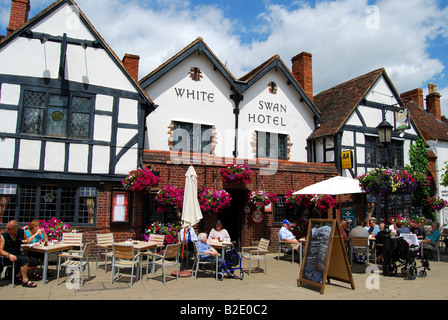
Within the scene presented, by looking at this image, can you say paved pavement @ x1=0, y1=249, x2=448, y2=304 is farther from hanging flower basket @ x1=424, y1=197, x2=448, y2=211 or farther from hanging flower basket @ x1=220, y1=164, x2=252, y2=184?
hanging flower basket @ x1=424, y1=197, x2=448, y2=211

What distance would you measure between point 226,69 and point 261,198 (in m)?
5.91

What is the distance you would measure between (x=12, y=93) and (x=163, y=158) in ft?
16.0

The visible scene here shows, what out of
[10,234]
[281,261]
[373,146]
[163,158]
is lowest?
[281,261]

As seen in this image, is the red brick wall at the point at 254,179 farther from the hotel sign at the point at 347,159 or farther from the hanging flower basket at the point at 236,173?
the hotel sign at the point at 347,159

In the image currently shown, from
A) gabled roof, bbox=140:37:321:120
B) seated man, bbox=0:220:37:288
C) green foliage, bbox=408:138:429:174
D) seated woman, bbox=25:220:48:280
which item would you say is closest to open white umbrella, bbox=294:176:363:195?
gabled roof, bbox=140:37:321:120

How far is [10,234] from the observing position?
7.28 metres

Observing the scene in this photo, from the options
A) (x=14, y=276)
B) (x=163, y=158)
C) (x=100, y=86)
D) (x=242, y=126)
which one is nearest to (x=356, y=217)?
(x=242, y=126)

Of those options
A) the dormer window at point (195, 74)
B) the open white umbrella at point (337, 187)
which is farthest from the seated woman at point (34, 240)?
the dormer window at point (195, 74)

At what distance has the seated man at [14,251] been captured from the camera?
7049mm

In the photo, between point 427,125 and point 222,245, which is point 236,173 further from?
point 427,125

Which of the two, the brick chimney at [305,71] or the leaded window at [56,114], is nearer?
the leaded window at [56,114]

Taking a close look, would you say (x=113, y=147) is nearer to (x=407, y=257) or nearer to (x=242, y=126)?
(x=242, y=126)

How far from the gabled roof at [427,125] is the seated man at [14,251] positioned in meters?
19.4

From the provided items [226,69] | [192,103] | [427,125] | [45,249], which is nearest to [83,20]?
[192,103]
